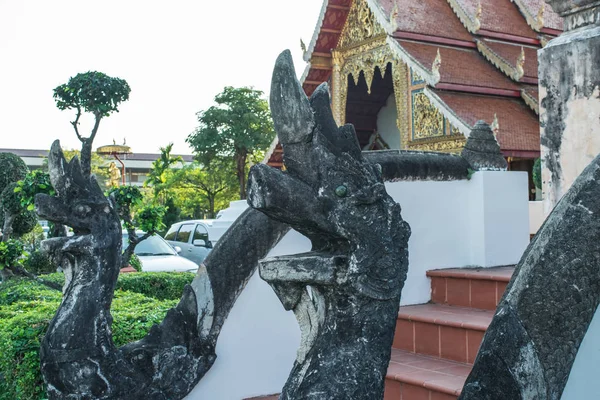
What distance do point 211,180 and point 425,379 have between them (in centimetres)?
3004

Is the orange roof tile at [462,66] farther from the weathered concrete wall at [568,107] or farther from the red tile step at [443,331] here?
the red tile step at [443,331]

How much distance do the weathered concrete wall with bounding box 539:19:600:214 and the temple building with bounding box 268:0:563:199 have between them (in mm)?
7946

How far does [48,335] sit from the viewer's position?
3.51 meters

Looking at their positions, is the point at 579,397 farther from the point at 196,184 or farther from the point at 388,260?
the point at 196,184

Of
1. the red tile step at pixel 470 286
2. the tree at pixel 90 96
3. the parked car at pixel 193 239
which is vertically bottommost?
the parked car at pixel 193 239

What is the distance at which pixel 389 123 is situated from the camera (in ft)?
57.6

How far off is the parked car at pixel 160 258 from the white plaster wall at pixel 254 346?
7.72 metres

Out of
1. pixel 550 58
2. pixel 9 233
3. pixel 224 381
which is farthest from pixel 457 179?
pixel 9 233

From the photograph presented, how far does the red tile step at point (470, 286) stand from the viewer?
4.07 meters

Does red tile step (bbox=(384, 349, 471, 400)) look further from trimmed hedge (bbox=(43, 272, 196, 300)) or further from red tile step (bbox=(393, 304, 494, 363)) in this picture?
trimmed hedge (bbox=(43, 272, 196, 300))

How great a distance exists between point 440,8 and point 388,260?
544 inches

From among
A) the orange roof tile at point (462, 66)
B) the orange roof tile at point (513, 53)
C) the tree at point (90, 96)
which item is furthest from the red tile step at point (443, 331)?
the orange roof tile at point (513, 53)

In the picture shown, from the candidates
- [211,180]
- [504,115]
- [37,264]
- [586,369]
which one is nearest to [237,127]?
[211,180]

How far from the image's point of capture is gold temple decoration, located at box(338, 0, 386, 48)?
49.7ft
